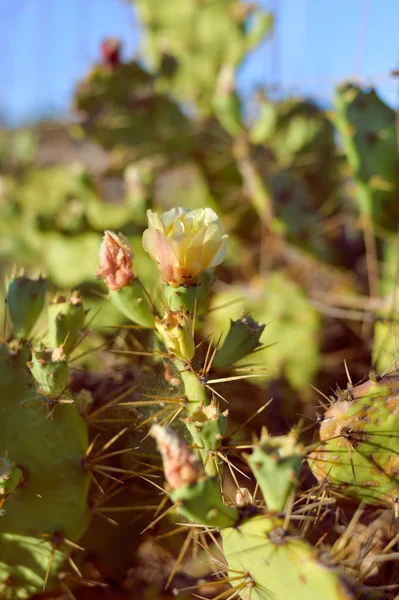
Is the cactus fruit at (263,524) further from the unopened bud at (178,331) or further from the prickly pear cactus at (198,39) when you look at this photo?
the prickly pear cactus at (198,39)

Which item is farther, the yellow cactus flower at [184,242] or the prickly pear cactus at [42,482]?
the prickly pear cactus at [42,482]

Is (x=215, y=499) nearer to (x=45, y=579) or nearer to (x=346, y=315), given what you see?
(x=45, y=579)

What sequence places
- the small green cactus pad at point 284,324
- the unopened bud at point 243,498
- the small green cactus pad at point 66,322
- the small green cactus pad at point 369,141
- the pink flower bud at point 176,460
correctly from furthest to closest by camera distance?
the small green cactus pad at point 284,324 → the small green cactus pad at point 369,141 → the small green cactus pad at point 66,322 → the unopened bud at point 243,498 → the pink flower bud at point 176,460

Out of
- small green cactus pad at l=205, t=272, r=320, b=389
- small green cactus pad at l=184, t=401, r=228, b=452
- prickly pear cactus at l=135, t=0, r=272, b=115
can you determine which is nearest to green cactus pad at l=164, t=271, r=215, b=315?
small green cactus pad at l=184, t=401, r=228, b=452

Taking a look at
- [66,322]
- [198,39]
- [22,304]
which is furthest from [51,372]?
[198,39]

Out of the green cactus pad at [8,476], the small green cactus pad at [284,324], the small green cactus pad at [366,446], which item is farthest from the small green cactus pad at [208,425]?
the small green cactus pad at [284,324]

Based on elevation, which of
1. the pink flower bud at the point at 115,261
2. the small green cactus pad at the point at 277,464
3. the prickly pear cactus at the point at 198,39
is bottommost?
the small green cactus pad at the point at 277,464

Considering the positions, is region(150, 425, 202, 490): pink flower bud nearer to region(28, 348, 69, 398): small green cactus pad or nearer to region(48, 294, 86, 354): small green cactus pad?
region(28, 348, 69, 398): small green cactus pad
